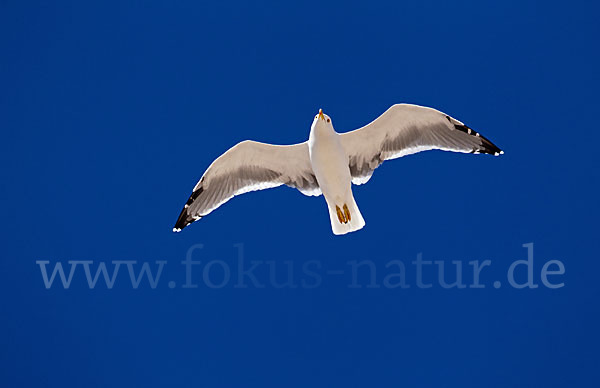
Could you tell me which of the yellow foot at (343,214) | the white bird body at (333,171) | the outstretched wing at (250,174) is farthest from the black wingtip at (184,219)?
the yellow foot at (343,214)

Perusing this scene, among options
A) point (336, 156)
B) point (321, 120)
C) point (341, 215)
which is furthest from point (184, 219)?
point (321, 120)

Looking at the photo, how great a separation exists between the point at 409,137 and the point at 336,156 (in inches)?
39.2

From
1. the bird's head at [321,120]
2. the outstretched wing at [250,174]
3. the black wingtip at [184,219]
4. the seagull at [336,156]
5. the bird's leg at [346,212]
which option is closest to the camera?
the bird's head at [321,120]

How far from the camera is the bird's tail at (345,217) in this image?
9750 mm

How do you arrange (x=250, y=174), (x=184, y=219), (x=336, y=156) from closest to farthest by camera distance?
(x=336, y=156) < (x=250, y=174) < (x=184, y=219)

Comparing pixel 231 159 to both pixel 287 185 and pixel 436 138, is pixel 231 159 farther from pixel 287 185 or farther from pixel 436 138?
pixel 436 138

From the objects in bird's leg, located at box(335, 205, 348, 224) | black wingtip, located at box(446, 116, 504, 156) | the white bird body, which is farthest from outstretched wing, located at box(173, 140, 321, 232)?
black wingtip, located at box(446, 116, 504, 156)

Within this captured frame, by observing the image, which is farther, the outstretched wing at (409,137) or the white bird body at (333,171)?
the outstretched wing at (409,137)

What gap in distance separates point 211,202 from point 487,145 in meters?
3.57

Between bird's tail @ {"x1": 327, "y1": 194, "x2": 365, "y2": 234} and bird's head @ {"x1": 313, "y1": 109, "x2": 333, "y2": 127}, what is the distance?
3.32ft

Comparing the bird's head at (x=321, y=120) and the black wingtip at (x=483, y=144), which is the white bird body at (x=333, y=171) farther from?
the black wingtip at (x=483, y=144)

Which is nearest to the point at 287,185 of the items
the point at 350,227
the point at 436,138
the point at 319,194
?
the point at 319,194

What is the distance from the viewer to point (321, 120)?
948cm

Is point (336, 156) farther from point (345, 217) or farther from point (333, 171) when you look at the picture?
point (345, 217)
